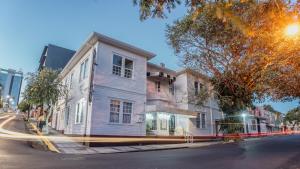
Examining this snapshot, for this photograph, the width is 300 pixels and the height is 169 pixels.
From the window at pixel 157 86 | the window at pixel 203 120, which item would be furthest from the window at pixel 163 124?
the window at pixel 203 120

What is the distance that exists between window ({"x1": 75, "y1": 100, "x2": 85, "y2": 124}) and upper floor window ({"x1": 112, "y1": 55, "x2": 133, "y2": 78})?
359 centimetres

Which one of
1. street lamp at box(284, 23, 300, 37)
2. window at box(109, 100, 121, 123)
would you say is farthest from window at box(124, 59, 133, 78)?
street lamp at box(284, 23, 300, 37)

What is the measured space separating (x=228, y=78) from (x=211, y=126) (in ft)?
49.5

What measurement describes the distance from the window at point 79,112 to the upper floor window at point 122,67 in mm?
3593

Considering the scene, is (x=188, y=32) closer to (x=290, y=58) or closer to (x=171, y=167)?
(x=290, y=58)

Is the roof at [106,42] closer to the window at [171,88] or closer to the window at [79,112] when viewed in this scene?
the window at [79,112]

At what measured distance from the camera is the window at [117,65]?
15.9 meters

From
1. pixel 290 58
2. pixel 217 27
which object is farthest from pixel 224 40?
pixel 290 58

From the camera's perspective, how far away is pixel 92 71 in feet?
47.2

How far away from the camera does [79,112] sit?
16391 mm

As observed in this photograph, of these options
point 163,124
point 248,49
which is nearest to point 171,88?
point 163,124

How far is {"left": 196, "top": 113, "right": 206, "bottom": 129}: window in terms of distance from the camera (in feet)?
74.9

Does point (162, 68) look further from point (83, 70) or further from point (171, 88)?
point (83, 70)

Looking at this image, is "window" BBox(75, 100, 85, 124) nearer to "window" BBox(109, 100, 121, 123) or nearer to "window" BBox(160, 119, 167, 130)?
"window" BBox(109, 100, 121, 123)
